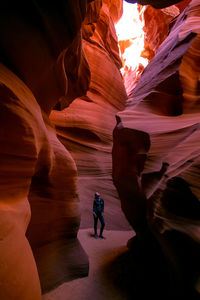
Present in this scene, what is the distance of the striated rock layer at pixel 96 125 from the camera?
9.41 metres

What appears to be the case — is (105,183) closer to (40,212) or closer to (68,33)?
(40,212)

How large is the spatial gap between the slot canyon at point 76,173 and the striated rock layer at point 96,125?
62.1 inches

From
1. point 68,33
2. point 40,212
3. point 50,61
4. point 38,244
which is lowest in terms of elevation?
point 38,244

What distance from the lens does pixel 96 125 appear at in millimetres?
11406

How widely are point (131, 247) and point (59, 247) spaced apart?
7.16 ft

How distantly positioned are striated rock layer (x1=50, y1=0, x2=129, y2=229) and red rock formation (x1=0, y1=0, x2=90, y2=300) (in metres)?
4.32

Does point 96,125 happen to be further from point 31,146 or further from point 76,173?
point 31,146

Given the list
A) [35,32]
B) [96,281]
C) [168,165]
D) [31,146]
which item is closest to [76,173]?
[168,165]

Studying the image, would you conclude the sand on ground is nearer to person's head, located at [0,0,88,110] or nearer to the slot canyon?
the slot canyon

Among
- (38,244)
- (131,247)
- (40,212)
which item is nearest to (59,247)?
A: (38,244)

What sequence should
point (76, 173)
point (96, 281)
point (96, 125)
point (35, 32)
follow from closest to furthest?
point (35, 32) → point (96, 281) → point (76, 173) → point (96, 125)

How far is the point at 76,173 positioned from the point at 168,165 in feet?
7.05

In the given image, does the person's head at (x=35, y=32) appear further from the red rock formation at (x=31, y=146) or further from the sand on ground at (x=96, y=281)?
the sand on ground at (x=96, y=281)

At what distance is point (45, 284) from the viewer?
3.76 m
